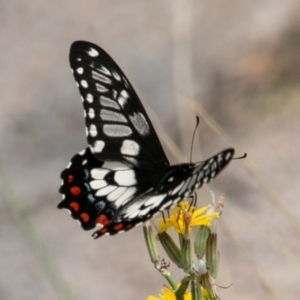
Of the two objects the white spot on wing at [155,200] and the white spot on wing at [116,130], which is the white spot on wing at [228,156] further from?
the white spot on wing at [116,130]

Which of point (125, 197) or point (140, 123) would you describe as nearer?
point (125, 197)

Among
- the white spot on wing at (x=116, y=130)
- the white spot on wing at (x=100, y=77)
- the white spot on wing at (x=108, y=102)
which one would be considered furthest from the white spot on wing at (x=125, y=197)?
the white spot on wing at (x=100, y=77)

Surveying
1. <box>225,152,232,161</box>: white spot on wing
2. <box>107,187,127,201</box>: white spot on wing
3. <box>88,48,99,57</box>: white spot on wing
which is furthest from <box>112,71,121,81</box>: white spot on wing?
<box>225,152,232,161</box>: white spot on wing

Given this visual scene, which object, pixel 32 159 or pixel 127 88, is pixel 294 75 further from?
pixel 127 88

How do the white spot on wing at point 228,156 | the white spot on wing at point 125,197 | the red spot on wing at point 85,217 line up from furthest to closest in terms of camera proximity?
the white spot on wing at point 125,197 < the red spot on wing at point 85,217 < the white spot on wing at point 228,156

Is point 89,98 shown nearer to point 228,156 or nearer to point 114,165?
point 114,165

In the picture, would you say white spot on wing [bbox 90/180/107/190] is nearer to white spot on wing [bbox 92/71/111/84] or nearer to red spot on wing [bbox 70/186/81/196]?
red spot on wing [bbox 70/186/81/196]

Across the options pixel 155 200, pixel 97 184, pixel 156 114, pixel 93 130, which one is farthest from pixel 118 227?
pixel 156 114
